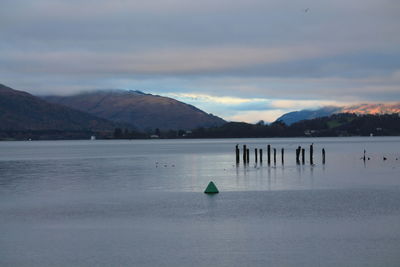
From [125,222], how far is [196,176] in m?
38.5

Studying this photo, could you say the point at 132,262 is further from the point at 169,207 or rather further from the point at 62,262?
the point at 169,207

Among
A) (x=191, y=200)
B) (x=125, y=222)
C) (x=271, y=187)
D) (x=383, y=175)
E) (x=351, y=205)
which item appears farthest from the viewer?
(x=383, y=175)

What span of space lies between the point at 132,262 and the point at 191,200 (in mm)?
22519

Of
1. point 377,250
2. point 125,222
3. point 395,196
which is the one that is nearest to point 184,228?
point 125,222

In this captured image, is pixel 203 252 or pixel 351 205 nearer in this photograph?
pixel 203 252

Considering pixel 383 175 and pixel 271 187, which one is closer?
pixel 271 187

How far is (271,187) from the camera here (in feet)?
195

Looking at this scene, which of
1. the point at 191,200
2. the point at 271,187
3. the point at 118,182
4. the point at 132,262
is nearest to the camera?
the point at 132,262

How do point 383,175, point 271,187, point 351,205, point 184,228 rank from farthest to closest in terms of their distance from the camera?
point 383,175
point 271,187
point 351,205
point 184,228

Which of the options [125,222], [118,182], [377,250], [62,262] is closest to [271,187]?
[118,182]

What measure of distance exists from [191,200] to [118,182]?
2019 centimetres

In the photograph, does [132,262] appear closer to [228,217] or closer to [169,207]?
[228,217]

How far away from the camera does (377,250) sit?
90.3 feet

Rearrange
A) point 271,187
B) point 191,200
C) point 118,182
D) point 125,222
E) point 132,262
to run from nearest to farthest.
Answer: point 132,262 < point 125,222 < point 191,200 < point 271,187 < point 118,182
